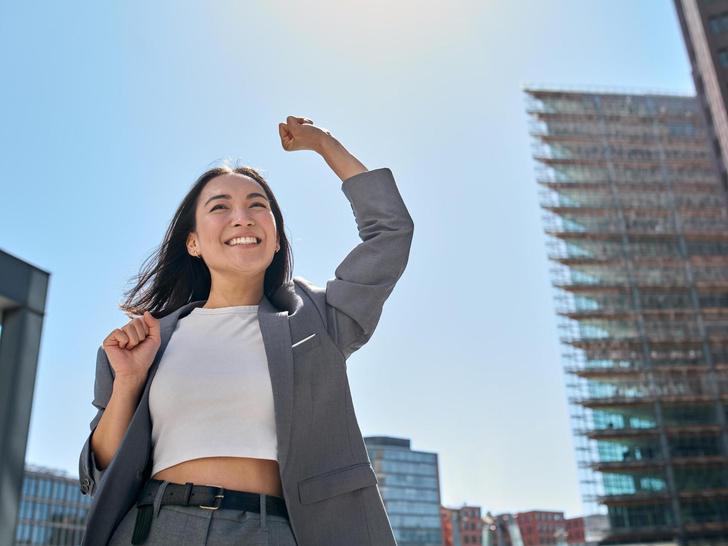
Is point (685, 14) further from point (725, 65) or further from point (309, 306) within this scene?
point (309, 306)

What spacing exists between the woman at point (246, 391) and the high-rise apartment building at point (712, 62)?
41249 mm

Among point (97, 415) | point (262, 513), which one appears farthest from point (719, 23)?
point (262, 513)

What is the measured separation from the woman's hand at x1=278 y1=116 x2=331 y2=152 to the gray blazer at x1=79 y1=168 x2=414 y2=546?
A: 19 centimetres

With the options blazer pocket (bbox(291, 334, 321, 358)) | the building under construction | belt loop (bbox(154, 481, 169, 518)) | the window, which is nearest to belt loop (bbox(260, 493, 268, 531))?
belt loop (bbox(154, 481, 169, 518))

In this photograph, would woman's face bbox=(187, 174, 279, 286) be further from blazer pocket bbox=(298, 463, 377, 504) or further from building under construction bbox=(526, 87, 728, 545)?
building under construction bbox=(526, 87, 728, 545)

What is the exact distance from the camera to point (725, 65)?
40.3 m

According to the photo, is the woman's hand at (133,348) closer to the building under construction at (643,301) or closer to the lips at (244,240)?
the lips at (244,240)

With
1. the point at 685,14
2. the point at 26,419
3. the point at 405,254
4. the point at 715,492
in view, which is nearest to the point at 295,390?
the point at 405,254

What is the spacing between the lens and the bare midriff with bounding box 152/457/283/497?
67.7 inches

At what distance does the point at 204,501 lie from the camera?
166 cm

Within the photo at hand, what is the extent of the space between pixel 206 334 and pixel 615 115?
2465 inches

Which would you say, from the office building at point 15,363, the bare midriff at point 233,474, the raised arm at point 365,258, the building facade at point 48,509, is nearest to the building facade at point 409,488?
the building facade at point 48,509

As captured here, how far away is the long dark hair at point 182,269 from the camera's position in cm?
232

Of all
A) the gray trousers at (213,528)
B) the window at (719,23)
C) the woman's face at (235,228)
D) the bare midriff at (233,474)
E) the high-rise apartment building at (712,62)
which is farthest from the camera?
the window at (719,23)
